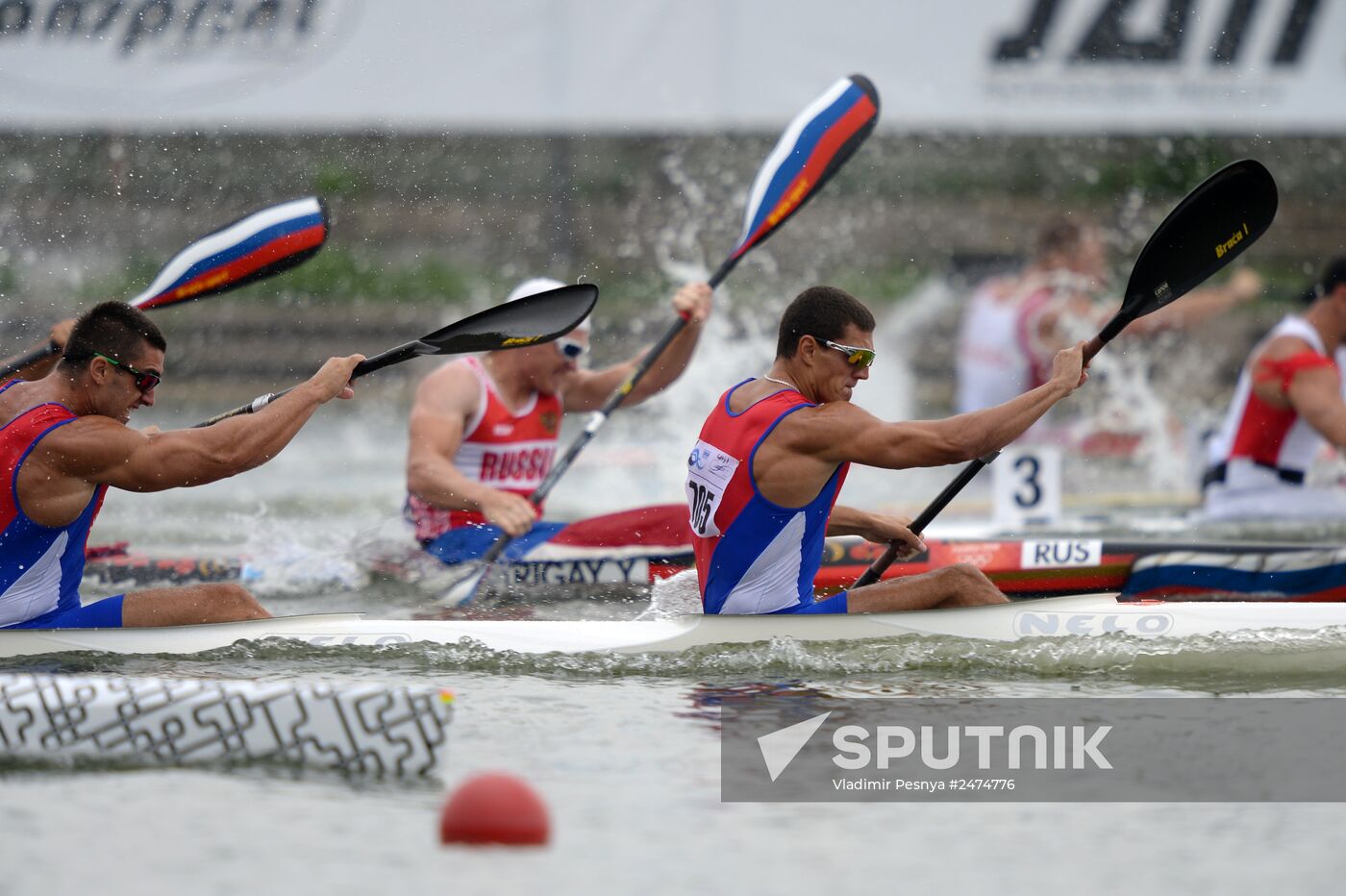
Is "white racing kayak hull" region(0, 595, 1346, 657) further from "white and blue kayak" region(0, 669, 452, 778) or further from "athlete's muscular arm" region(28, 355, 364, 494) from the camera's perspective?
"white and blue kayak" region(0, 669, 452, 778)

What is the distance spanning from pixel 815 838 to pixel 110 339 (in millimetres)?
2582

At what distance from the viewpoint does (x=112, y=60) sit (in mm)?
10508

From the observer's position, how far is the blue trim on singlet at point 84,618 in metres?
4.78

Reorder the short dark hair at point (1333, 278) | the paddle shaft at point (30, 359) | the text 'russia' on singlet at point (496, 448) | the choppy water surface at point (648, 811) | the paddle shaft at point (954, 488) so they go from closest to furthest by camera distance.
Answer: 1. the choppy water surface at point (648, 811)
2. the paddle shaft at point (954, 488)
3. the paddle shaft at point (30, 359)
4. the text 'russia' on singlet at point (496, 448)
5. the short dark hair at point (1333, 278)

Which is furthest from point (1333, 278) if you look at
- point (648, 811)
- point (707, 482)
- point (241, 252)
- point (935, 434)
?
point (648, 811)

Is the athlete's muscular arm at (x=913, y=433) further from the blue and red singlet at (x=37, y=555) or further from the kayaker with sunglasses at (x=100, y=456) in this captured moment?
the blue and red singlet at (x=37, y=555)

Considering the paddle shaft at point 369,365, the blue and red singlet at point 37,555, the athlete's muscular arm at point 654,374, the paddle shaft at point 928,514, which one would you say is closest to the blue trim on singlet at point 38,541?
the blue and red singlet at point 37,555

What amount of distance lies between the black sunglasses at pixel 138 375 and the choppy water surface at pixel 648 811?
0.81m

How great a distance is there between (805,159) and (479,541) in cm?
210

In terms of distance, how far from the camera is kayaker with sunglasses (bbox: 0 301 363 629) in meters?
4.56

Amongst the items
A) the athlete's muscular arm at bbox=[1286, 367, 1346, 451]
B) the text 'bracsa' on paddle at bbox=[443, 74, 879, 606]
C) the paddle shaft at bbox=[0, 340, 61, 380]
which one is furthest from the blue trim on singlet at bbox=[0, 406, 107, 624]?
the athlete's muscular arm at bbox=[1286, 367, 1346, 451]

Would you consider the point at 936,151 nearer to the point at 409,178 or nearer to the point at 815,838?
the point at 409,178

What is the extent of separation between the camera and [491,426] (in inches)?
265

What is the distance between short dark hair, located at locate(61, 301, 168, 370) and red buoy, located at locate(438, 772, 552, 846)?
77.6 inches
